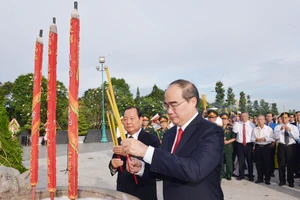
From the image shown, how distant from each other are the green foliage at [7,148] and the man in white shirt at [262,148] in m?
5.26

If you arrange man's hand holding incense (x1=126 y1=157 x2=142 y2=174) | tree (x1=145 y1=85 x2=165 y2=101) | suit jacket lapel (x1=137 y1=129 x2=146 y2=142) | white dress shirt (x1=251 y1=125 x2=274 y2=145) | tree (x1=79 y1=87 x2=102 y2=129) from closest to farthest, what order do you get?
man's hand holding incense (x1=126 y1=157 x2=142 y2=174)
suit jacket lapel (x1=137 y1=129 x2=146 y2=142)
white dress shirt (x1=251 y1=125 x2=274 y2=145)
tree (x1=79 y1=87 x2=102 y2=129)
tree (x1=145 y1=85 x2=165 y2=101)

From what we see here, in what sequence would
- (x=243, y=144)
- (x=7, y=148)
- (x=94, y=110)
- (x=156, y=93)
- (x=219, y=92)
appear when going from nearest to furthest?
(x=7, y=148), (x=243, y=144), (x=94, y=110), (x=219, y=92), (x=156, y=93)

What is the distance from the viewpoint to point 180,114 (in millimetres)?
1711

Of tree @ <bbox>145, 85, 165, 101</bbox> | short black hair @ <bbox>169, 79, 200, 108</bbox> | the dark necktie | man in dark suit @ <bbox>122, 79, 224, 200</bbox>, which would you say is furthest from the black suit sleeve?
tree @ <bbox>145, 85, 165, 101</bbox>

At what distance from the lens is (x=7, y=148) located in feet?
16.6

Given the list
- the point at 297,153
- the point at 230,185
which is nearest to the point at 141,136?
the point at 230,185

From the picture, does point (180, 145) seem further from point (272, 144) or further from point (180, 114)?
point (272, 144)

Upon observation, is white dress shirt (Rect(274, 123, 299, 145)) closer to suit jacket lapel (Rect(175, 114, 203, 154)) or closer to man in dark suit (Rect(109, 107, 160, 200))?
man in dark suit (Rect(109, 107, 160, 200))

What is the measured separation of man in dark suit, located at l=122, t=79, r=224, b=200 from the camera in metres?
1.50

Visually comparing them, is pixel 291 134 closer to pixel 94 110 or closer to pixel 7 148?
pixel 7 148

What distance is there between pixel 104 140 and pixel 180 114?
58.6 ft

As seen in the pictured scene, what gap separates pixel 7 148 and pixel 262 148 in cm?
560

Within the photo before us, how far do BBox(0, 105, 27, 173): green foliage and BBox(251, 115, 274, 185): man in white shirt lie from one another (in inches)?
207

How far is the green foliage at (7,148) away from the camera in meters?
4.95
